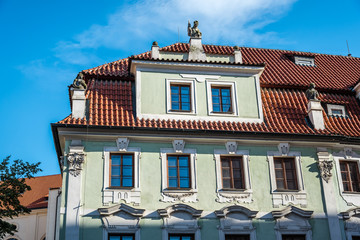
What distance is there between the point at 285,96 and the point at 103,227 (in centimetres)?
1103

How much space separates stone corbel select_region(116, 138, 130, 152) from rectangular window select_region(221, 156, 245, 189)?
4220 millimetres

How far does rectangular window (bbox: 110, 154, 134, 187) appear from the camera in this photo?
66.0ft

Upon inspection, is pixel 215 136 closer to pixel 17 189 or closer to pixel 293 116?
pixel 293 116

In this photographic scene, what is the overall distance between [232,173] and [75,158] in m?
6.65

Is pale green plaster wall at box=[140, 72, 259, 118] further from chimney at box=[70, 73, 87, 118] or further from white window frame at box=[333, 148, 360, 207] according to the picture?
white window frame at box=[333, 148, 360, 207]

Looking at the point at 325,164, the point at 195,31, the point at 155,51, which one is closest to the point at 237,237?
the point at 325,164

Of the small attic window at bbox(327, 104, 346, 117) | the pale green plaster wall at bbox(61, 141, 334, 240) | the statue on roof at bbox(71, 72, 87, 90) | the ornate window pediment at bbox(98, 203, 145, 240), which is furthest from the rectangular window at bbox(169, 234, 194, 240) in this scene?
the small attic window at bbox(327, 104, 346, 117)

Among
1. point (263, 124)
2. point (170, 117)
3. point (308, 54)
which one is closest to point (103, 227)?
point (170, 117)

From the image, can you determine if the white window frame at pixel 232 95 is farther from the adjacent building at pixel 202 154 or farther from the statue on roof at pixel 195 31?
the statue on roof at pixel 195 31

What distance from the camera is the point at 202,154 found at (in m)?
21.3

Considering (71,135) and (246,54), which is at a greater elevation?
(246,54)

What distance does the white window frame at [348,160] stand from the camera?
21.8m

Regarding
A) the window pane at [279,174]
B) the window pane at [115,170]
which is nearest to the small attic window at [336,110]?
the window pane at [279,174]

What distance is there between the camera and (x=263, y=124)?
22531 mm
